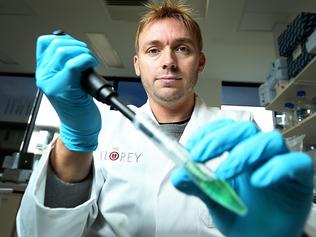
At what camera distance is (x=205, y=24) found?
8.56 ft

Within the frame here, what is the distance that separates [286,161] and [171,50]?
0.70m

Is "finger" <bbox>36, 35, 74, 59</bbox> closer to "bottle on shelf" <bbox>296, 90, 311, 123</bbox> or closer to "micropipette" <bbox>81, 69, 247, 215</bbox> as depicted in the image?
"micropipette" <bbox>81, 69, 247, 215</bbox>

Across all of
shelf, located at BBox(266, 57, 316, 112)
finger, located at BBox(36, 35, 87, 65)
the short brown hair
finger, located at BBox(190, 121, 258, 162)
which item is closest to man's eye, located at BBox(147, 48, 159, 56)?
the short brown hair

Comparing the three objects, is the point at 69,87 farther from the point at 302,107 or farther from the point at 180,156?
the point at 302,107

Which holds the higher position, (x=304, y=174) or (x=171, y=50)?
(x=171, y=50)

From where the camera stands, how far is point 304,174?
1.21 feet

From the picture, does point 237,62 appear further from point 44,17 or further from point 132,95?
point 44,17

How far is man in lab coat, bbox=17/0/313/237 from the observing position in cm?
40

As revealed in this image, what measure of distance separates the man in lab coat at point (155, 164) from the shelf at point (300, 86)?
2.66 feet

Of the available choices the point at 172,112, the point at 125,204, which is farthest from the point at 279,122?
the point at 125,204

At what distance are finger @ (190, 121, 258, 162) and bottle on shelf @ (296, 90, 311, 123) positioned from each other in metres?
1.56

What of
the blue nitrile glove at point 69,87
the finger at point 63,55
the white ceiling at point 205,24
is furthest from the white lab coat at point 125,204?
the white ceiling at point 205,24

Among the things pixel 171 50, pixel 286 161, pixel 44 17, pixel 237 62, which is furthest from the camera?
pixel 237 62

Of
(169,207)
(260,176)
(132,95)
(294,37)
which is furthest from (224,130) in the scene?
(132,95)
